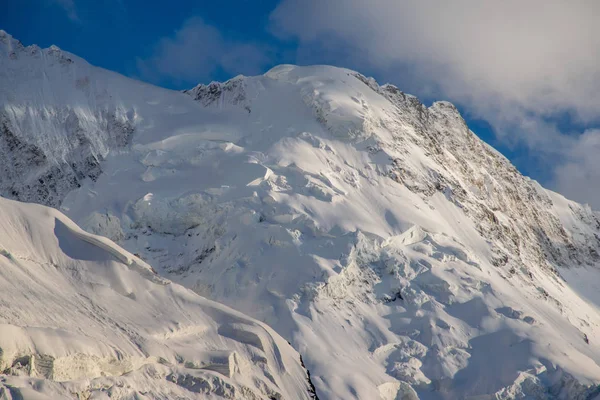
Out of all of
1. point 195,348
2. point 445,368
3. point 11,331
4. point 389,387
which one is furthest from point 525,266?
point 11,331

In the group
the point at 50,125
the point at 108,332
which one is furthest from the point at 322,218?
the point at 50,125

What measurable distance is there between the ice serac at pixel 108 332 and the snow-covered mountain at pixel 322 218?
14.3 ft

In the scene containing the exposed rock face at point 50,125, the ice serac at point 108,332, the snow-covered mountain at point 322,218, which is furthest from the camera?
the exposed rock face at point 50,125

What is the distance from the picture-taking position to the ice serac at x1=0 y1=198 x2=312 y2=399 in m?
22.8

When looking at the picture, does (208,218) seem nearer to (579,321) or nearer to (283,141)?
(283,141)

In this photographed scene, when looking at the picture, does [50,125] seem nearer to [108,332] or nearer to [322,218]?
[322,218]

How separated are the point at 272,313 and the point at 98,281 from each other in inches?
408

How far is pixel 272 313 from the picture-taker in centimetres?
3706

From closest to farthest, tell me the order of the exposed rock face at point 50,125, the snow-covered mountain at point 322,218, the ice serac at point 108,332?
1. the ice serac at point 108,332
2. the snow-covered mountain at point 322,218
3. the exposed rock face at point 50,125

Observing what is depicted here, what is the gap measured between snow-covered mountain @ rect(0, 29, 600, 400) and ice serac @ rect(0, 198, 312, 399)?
14.3 ft

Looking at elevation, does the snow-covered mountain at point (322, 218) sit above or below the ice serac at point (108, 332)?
above

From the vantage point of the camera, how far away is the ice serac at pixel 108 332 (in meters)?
22.8

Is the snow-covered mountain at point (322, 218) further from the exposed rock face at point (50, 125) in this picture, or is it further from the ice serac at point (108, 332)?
the ice serac at point (108, 332)

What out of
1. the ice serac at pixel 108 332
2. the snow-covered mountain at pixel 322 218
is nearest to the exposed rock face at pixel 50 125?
the snow-covered mountain at pixel 322 218
